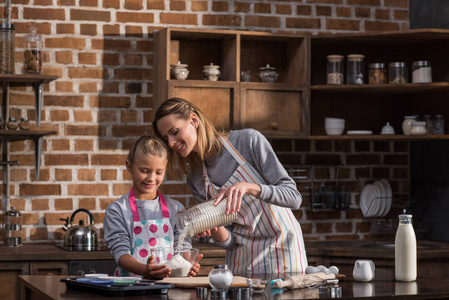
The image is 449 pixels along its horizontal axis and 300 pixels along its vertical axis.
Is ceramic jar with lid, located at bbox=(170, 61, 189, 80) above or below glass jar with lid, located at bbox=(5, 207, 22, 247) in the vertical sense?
above

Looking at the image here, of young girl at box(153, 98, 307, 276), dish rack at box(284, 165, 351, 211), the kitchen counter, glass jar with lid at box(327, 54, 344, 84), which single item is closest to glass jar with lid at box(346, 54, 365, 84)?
glass jar with lid at box(327, 54, 344, 84)

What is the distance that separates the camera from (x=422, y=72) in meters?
4.16

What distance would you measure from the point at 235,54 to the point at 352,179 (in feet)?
3.85

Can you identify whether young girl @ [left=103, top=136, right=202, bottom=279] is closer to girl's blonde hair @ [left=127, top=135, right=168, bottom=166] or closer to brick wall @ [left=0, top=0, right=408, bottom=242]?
girl's blonde hair @ [left=127, top=135, right=168, bottom=166]

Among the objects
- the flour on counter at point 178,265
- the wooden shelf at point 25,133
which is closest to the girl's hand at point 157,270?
the flour on counter at point 178,265

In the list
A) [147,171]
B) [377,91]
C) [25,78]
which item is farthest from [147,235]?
[377,91]

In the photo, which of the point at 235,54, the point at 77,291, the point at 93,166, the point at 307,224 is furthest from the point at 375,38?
the point at 77,291

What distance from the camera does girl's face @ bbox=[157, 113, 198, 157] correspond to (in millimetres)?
2590

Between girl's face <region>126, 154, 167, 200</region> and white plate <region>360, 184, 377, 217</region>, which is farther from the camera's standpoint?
white plate <region>360, 184, 377, 217</region>

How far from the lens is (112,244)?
2453 millimetres

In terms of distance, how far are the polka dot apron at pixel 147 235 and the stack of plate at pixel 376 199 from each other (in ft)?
7.09

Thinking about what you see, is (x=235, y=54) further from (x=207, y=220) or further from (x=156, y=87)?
(x=207, y=220)

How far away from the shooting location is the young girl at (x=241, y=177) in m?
2.63

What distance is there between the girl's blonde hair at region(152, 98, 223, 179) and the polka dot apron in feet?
0.68
